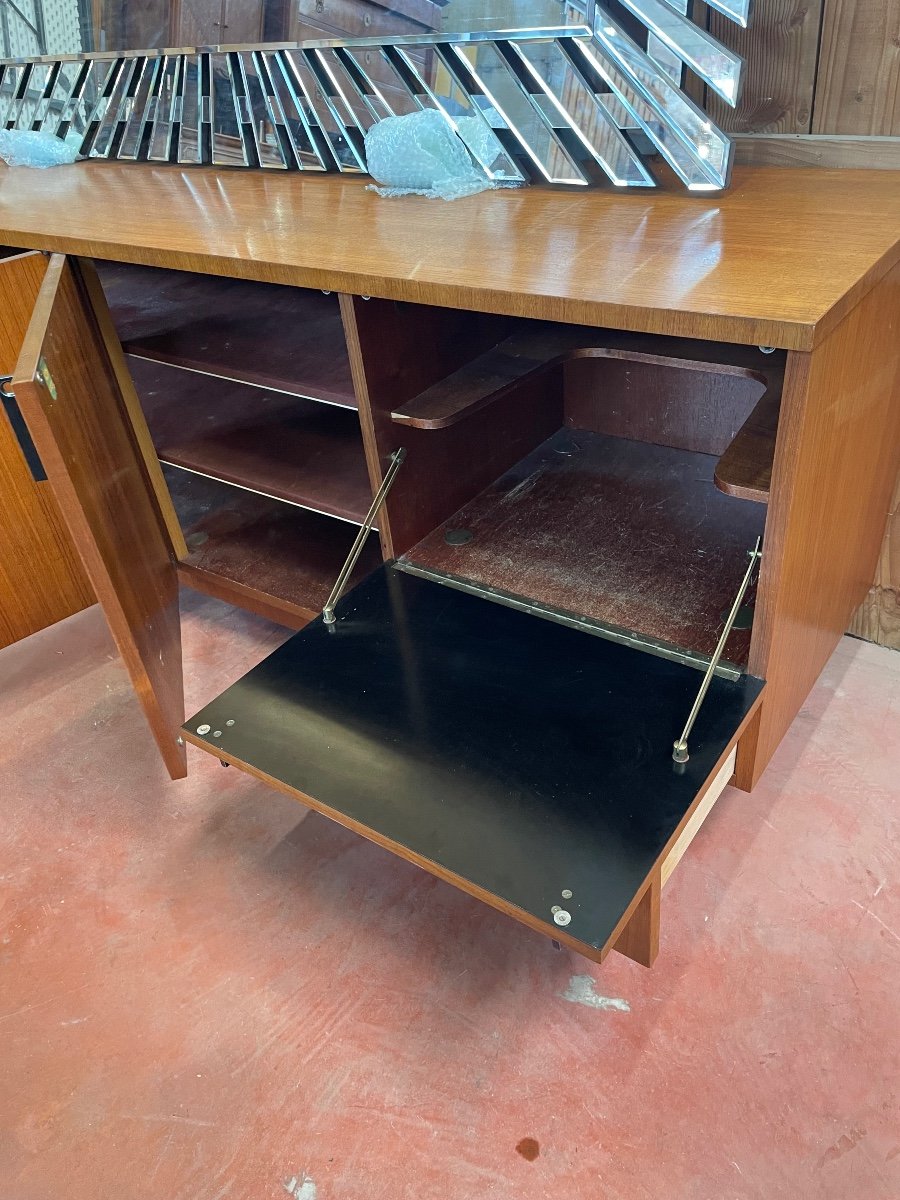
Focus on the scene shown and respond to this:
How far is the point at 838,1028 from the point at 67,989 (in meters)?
0.95

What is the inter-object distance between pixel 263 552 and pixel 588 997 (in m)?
0.91

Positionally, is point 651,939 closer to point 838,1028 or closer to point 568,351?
point 838,1028

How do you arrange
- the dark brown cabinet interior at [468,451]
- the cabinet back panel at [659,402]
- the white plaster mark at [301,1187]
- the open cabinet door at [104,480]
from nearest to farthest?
the white plaster mark at [301,1187] < the open cabinet door at [104,480] < the dark brown cabinet interior at [468,451] < the cabinet back panel at [659,402]

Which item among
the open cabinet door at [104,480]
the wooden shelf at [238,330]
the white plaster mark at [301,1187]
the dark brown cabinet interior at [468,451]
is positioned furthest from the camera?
the wooden shelf at [238,330]

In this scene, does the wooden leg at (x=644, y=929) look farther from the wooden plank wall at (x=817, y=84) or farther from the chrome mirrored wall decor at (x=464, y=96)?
the wooden plank wall at (x=817, y=84)

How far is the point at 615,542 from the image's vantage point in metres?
1.22

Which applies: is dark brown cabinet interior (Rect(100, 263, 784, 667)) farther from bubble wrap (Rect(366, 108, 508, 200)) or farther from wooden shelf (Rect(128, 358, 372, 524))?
bubble wrap (Rect(366, 108, 508, 200))

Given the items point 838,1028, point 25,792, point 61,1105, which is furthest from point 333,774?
point 25,792

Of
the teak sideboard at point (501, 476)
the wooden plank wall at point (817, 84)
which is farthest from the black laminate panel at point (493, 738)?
the wooden plank wall at point (817, 84)

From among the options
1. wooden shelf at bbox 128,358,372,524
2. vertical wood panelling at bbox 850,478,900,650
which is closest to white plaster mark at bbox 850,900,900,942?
vertical wood panelling at bbox 850,478,900,650

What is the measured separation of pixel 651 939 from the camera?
853mm

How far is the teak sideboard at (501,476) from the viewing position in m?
0.79

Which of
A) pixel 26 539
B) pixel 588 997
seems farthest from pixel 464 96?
pixel 588 997

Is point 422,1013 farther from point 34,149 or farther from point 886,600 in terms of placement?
point 34,149
